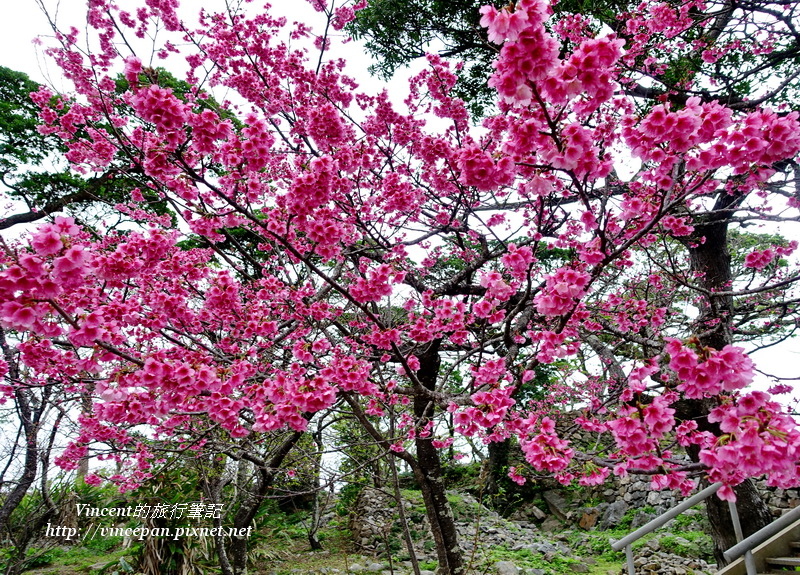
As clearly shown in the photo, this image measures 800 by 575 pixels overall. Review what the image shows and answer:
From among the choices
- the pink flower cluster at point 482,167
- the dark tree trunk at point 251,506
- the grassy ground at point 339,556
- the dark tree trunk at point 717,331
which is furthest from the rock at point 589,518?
the pink flower cluster at point 482,167

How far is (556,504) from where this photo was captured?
9398mm

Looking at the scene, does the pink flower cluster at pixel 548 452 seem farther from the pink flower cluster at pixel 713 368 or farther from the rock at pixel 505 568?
the rock at pixel 505 568

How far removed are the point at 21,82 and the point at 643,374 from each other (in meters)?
11.0

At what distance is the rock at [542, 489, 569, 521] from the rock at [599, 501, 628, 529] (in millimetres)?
802

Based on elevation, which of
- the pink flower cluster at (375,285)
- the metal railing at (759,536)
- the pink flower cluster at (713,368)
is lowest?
the metal railing at (759,536)

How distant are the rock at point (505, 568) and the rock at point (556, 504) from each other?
3.73m

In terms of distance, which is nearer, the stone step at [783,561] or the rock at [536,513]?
the stone step at [783,561]

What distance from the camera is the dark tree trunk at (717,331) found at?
4.43m

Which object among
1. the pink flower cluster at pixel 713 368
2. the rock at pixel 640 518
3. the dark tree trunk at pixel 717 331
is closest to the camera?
the pink flower cluster at pixel 713 368

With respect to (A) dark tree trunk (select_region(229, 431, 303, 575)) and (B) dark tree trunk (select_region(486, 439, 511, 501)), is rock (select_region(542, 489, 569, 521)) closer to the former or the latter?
(B) dark tree trunk (select_region(486, 439, 511, 501))

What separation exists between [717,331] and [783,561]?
6.19ft

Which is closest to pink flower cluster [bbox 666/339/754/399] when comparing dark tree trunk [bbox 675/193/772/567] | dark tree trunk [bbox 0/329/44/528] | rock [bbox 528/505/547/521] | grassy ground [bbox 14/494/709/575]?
dark tree trunk [bbox 675/193/772/567]

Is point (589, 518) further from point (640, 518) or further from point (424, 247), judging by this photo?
point (424, 247)

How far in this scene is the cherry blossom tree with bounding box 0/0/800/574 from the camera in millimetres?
1686
